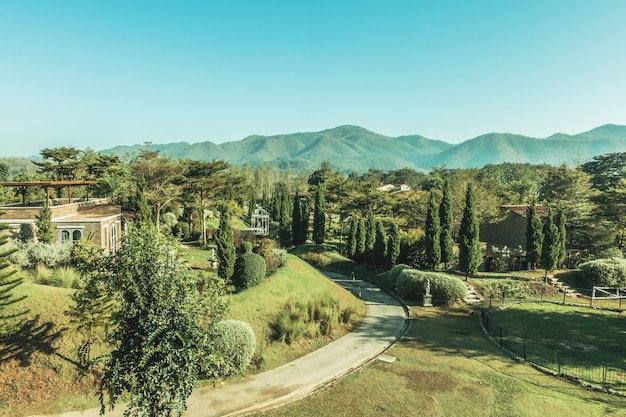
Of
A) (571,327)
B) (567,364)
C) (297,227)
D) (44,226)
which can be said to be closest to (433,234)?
(571,327)

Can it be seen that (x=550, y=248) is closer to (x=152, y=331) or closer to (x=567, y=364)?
(x=567, y=364)

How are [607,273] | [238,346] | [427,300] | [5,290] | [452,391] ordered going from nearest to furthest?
[5,290], [452,391], [238,346], [427,300], [607,273]

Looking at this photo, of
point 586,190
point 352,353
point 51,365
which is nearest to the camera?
point 51,365

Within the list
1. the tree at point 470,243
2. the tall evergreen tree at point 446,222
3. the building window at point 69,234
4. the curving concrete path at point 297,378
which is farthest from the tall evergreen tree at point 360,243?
the building window at point 69,234

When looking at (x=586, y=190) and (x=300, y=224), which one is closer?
(x=586, y=190)

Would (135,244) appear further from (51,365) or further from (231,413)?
(51,365)

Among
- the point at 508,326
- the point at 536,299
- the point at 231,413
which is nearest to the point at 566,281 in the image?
the point at 536,299

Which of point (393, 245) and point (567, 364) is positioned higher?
point (393, 245)
